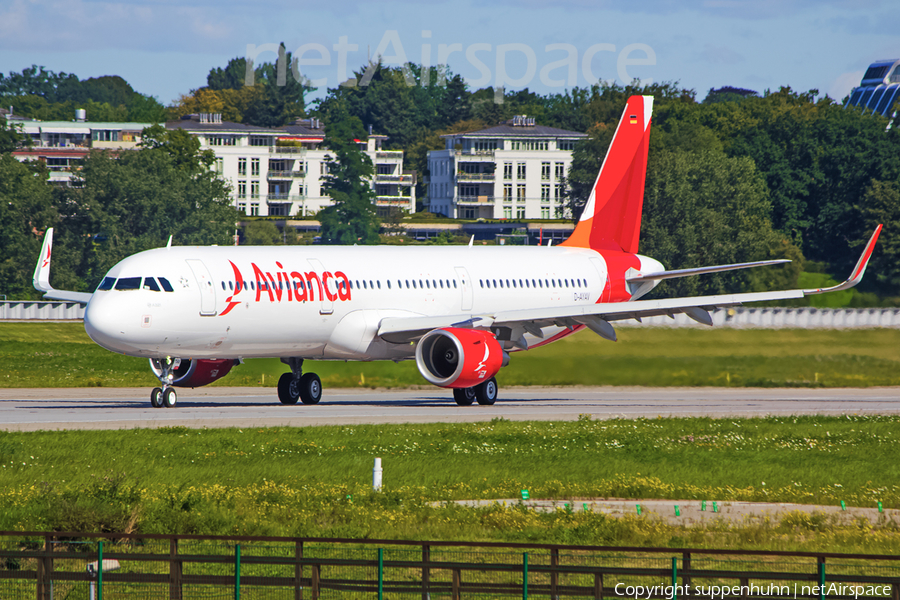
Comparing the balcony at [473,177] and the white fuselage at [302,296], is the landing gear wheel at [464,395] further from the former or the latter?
the balcony at [473,177]

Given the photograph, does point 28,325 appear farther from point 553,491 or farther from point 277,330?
point 553,491

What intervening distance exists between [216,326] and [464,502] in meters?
15.5

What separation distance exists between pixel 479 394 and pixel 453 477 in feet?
55.4

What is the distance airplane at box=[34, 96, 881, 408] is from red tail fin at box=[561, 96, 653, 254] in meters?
2.19

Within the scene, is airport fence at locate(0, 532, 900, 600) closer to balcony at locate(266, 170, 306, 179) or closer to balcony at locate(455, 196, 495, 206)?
balcony at locate(455, 196, 495, 206)

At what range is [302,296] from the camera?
38.8m

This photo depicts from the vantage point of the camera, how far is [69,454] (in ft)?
91.9

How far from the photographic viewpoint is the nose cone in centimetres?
3500

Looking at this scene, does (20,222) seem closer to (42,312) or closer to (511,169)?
(42,312)

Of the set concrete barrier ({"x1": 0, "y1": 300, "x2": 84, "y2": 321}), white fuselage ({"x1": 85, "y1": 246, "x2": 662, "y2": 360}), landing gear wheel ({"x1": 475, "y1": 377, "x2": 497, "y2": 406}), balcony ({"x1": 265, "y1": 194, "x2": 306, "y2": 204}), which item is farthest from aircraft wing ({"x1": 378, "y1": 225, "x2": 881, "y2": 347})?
balcony ({"x1": 265, "y1": 194, "x2": 306, "y2": 204})

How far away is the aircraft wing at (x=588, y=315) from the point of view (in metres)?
39.9

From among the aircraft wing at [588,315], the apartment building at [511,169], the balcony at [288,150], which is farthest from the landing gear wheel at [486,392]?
the balcony at [288,150]

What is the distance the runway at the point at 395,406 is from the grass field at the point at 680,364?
74 cm

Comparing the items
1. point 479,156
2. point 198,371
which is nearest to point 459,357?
point 198,371
